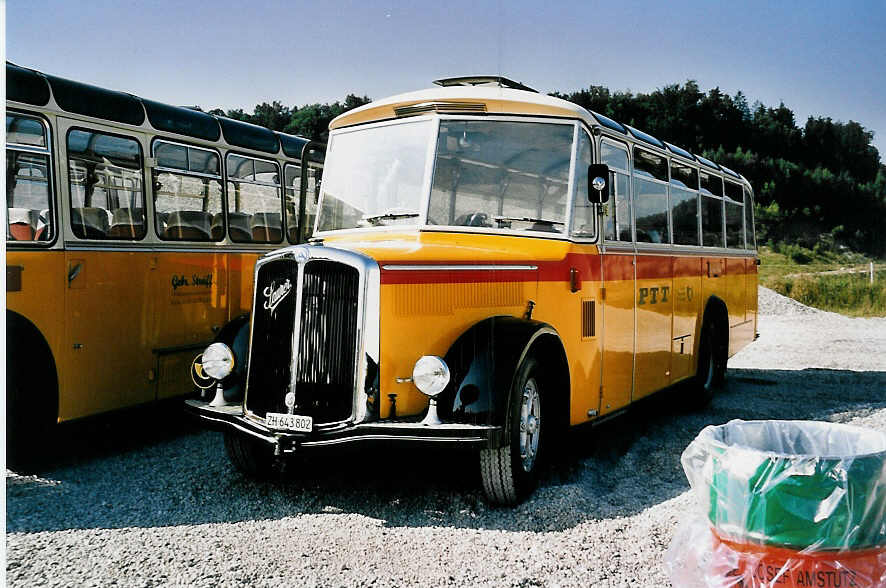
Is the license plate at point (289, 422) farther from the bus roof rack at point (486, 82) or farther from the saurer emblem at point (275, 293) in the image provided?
the bus roof rack at point (486, 82)

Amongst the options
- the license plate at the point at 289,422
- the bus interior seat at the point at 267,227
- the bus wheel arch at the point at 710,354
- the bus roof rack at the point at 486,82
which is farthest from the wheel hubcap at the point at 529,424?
the bus interior seat at the point at 267,227

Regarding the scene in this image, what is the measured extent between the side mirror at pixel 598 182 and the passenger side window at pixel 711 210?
3657mm

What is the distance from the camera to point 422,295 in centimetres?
519

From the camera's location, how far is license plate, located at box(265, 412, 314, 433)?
16.7 ft

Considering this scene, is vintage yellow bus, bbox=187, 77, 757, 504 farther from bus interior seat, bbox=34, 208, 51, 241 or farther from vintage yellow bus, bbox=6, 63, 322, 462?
bus interior seat, bbox=34, 208, 51, 241

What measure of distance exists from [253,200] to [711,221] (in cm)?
524

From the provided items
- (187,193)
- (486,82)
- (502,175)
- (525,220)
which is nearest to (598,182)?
(525,220)

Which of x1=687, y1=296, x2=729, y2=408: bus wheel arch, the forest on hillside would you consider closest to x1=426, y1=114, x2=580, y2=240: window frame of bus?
x1=687, y1=296, x2=729, y2=408: bus wheel arch

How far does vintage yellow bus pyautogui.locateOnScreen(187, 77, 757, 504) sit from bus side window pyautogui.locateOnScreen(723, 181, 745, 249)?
311 cm

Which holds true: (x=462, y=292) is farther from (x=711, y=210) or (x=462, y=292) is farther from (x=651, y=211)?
(x=711, y=210)

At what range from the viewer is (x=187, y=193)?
797 cm

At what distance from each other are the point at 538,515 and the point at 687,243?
15.2ft

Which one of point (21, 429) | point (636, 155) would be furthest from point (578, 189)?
point (21, 429)

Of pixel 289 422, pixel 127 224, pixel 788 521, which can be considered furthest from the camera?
pixel 127 224
